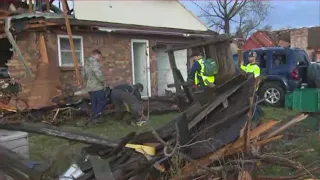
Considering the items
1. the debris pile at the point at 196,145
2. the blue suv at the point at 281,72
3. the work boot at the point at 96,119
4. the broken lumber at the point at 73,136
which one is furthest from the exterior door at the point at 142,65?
the broken lumber at the point at 73,136

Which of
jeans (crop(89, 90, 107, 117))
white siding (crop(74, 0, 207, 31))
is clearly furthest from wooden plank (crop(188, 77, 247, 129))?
white siding (crop(74, 0, 207, 31))

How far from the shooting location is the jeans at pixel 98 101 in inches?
389

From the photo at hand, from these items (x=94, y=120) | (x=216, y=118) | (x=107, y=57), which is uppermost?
(x=107, y=57)

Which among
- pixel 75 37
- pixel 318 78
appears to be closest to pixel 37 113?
pixel 75 37

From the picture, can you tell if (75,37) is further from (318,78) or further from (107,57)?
(318,78)

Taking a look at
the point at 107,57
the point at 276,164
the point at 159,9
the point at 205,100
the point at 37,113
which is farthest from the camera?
the point at 159,9

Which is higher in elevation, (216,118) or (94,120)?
(216,118)

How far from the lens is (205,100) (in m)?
5.85

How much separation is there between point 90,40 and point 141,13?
3498 mm

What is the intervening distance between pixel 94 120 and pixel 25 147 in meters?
4.54

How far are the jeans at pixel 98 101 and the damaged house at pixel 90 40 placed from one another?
6.10 ft

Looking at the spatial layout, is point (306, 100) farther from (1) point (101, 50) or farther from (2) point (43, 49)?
(2) point (43, 49)

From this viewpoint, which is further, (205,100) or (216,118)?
(205,100)

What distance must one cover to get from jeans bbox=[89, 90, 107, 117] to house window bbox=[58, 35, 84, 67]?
Answer: 9.64ft
